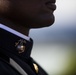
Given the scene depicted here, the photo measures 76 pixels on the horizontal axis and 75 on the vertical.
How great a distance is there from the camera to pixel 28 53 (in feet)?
7.06

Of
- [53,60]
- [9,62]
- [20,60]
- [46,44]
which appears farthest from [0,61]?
[46,44]

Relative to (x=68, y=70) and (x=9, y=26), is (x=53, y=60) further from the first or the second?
(x=9, y=26)

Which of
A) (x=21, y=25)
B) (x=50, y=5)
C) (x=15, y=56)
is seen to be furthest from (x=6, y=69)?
(x=50, y=5)

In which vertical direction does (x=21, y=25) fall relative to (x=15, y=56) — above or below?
above

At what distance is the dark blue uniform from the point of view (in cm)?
192

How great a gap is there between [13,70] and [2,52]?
0.11 meters

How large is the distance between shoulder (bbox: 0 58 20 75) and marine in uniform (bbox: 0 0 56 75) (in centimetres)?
3

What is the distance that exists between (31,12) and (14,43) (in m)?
0.16

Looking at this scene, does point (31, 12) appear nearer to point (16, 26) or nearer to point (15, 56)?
point (16, 26)

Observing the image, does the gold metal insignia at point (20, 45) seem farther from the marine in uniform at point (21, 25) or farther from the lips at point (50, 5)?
the lips at point (50, 5)

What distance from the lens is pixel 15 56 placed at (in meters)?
2.05

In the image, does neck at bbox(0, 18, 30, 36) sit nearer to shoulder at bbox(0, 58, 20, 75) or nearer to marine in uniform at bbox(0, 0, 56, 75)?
marine in uniform at bbox(0, 0, 56, 75)

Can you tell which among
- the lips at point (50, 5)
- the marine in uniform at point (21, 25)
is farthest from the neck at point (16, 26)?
the lips at point (50, 5)

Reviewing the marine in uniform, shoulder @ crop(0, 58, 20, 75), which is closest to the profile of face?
the marine in uniform
